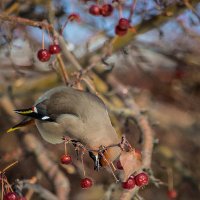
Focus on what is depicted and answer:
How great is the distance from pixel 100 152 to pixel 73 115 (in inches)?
12.2

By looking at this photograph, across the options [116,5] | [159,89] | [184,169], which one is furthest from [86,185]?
[159,89]

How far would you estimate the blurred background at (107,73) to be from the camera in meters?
3.43

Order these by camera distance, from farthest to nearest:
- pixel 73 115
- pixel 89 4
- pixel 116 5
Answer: pixel 89 4 → pixel 116 5 → pixel 73 115

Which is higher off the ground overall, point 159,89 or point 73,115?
point 73,115

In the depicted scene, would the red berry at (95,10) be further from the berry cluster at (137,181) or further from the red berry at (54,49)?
the berry cluster at (137,181)

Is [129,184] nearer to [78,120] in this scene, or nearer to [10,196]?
[78,120]

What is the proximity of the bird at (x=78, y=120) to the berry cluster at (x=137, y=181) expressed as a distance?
116mm

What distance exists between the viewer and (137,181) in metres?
2.35

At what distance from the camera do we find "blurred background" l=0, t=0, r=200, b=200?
11.2 ft

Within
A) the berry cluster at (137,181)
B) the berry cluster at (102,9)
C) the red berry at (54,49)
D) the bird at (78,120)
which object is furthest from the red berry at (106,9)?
the berry cluster at (137,181)

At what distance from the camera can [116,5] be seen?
122 inches

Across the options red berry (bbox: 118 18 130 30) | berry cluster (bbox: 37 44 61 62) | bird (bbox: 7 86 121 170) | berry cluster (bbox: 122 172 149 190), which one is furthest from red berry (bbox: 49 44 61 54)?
berry cluster (bbox: 122 172 149 190)

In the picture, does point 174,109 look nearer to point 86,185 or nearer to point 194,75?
point 194,75

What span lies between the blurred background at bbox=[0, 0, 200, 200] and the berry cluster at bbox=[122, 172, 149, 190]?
192 mm
